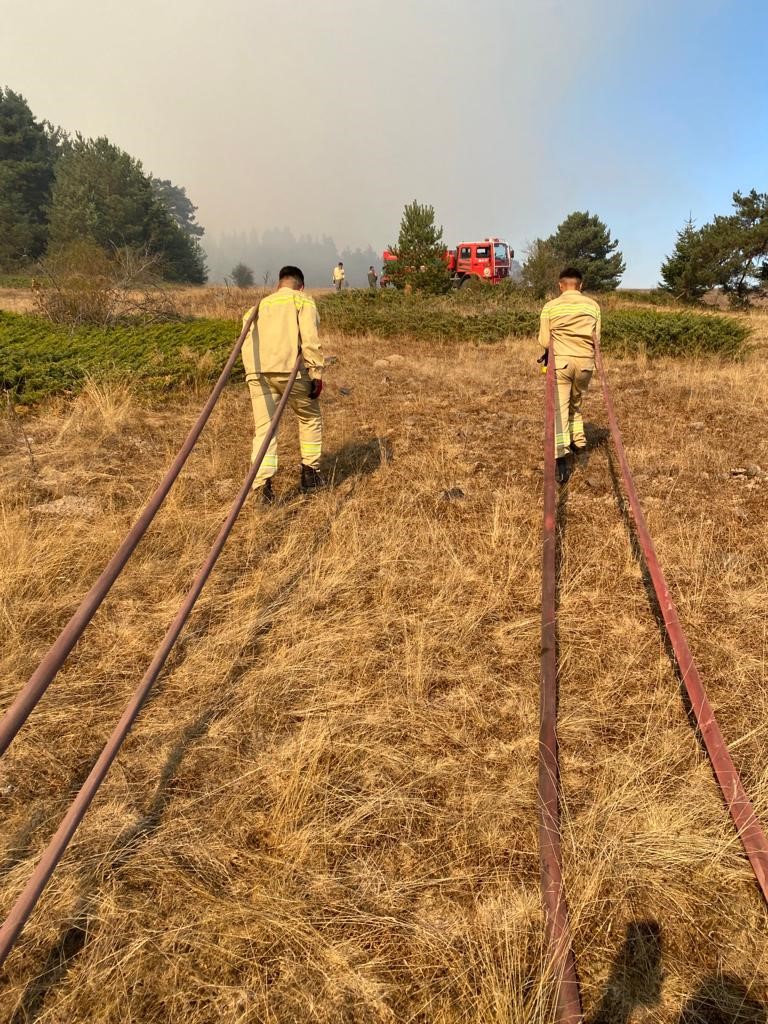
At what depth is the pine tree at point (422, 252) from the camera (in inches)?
738

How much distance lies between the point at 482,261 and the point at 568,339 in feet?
70.1

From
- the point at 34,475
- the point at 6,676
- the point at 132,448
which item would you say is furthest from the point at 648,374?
the point at 6,676

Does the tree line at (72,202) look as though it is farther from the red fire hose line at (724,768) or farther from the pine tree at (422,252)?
the red fire hose line at (724,768)

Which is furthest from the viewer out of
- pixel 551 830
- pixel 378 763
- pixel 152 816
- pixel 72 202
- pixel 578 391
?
pixel 72 202

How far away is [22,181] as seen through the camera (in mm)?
34938

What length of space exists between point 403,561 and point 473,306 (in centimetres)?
1391

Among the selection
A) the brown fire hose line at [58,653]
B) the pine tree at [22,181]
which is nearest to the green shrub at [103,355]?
the brown fire hose line at [58,653]

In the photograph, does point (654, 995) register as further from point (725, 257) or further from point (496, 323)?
point (725, 257)

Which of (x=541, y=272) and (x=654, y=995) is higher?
(x=541, y=272)

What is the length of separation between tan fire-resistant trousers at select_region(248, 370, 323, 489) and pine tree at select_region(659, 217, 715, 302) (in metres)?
25.8

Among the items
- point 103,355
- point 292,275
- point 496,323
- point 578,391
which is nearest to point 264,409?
point 292,275

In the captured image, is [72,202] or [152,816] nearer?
[152,816]

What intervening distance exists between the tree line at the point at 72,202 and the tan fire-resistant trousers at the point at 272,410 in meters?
29.6

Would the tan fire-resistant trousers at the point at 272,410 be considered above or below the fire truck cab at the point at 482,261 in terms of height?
below
